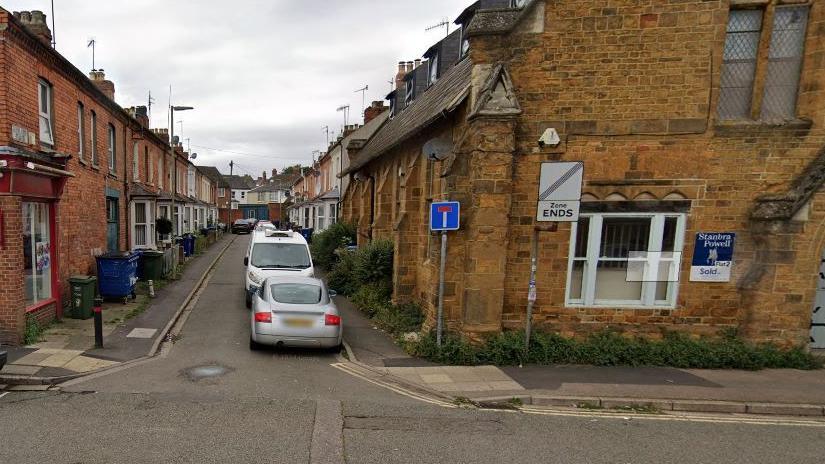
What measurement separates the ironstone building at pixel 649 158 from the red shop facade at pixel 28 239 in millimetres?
7512

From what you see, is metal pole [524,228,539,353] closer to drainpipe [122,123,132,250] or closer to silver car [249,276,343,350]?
silver car [249,276,343,350]

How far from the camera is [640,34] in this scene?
710 cm

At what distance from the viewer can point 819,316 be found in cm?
763

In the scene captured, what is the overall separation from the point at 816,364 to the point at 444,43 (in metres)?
14.3

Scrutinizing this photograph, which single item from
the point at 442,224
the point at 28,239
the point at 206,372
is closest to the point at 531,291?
the point at 442,224

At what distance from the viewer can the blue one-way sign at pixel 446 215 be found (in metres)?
7.12

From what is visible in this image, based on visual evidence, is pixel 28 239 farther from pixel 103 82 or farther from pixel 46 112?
pixel 103 82

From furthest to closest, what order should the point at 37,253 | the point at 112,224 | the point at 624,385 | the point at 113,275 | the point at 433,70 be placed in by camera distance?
the point at 433,70 < the point at 112,224 < the point at 113,275 < the point at 37,253 < the point at 624,385

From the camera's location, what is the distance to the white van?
10.9 meters

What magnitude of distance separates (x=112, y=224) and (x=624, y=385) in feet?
49.4

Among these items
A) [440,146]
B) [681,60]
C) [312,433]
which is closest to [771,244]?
[681,60]

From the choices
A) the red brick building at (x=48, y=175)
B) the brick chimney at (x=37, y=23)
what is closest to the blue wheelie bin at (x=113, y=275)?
the red brick building at (x=48, y=175)

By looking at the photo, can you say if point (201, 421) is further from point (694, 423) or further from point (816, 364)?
point (816, 364)

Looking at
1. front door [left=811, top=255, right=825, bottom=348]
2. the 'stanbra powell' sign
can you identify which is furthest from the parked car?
front door [left=811, top=255, right=825, bottom=348]
